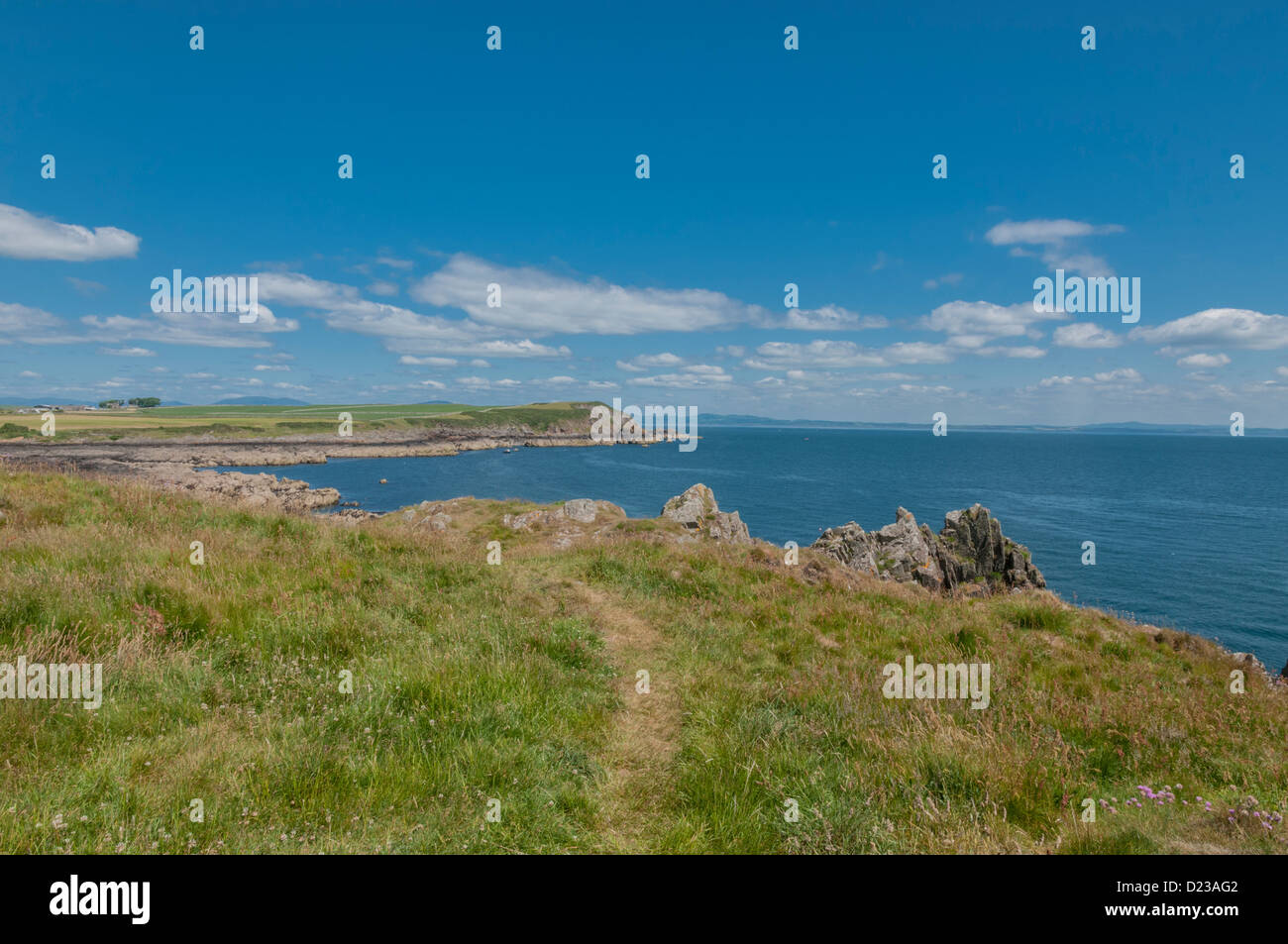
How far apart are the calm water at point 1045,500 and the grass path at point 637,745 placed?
37.7 meters

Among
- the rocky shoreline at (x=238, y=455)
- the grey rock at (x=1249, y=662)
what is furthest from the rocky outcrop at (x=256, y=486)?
the grey rock at (x=1249, y=662)

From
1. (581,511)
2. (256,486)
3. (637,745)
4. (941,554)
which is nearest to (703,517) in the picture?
(581,511)

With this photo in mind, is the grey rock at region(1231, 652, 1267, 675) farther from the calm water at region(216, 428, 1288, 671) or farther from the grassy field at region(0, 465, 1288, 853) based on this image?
the calm water at region(216, 428, 1288, 671)

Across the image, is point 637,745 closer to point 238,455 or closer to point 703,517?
point 703,517

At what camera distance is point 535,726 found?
20.2ft

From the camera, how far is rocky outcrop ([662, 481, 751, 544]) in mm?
32319

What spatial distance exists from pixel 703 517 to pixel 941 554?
15612mm

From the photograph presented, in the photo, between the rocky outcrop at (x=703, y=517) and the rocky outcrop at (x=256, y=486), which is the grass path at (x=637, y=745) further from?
the rocky outcrop at (x=256, y=486)

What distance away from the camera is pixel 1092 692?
26.9 feet

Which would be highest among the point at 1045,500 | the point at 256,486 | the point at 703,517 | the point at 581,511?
the point at 581,511

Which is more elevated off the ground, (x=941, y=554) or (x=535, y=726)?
(x=535, y=726)
